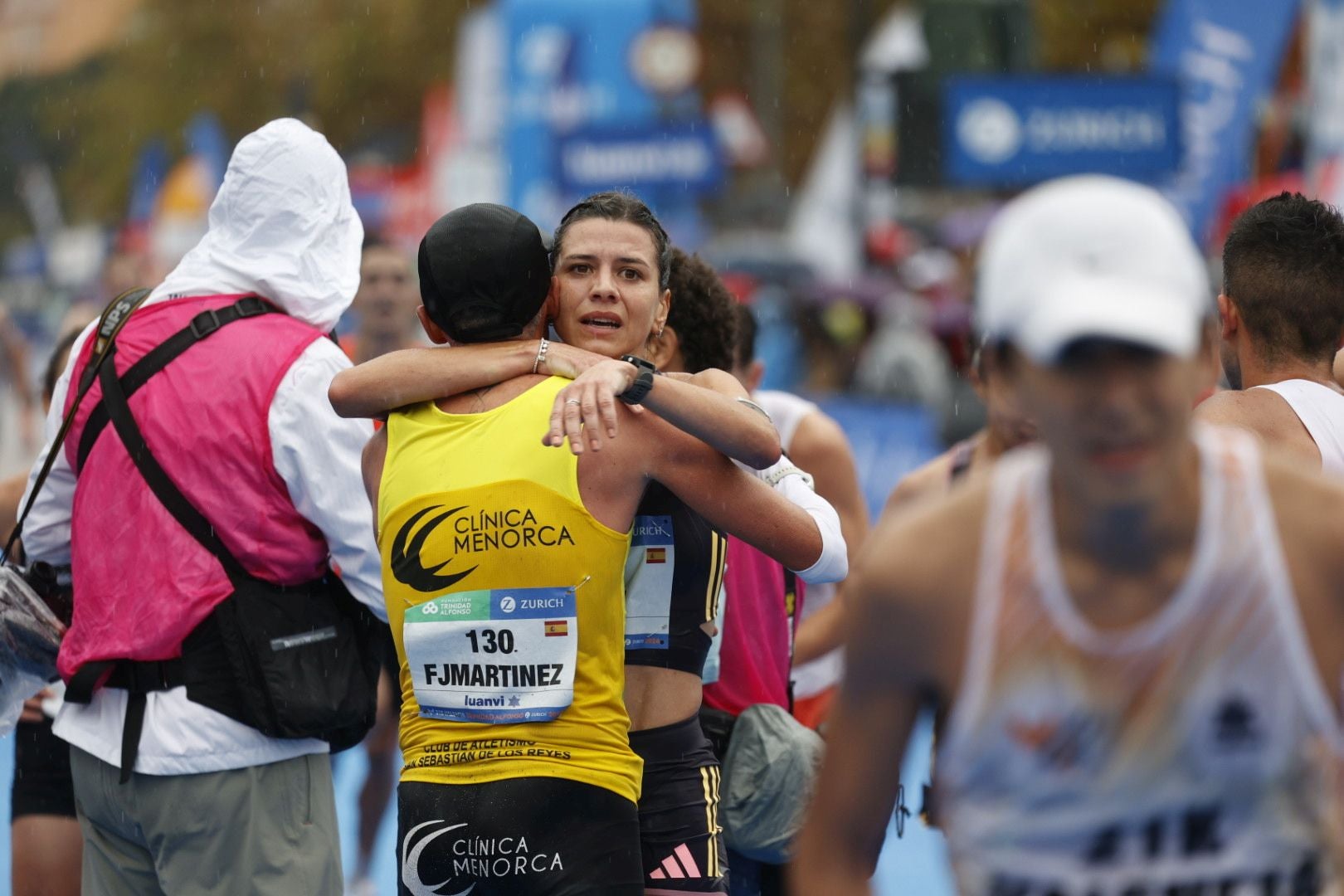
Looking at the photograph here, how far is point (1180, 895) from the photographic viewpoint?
2.09m

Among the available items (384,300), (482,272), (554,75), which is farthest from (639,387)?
(554,75)

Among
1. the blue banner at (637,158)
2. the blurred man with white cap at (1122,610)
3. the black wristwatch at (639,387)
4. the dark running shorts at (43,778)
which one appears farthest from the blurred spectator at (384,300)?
the blue banner at (637,158)

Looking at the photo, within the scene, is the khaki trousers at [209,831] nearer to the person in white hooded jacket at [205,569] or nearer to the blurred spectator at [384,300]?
the person in white hooded jacket at [205,569]

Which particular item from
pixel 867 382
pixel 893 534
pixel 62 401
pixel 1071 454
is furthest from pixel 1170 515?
pixel 867 382

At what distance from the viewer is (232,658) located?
12.6ft

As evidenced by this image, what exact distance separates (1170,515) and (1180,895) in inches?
17.8

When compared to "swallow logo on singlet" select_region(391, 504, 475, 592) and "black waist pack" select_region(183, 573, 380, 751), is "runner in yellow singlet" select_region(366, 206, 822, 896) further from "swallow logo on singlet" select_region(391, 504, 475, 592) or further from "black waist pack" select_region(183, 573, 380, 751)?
"black waist pack" select_region(183, 573, 380, 751)

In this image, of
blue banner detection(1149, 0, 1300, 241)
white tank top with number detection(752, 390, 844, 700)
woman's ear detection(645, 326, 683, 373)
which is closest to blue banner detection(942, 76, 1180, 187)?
blue banner detection(1149, 0, 1300, 241)

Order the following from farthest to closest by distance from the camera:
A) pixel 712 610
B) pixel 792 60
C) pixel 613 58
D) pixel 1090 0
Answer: pixel 792 60 → pixel 1090 0 → pixel 613 58 → pixel 712 610

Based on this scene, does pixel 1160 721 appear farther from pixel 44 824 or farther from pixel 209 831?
pixel 44 824

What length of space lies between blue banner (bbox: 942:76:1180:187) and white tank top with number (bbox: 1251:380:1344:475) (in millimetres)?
10070

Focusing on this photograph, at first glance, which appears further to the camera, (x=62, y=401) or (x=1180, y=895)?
(x=62, y=401)

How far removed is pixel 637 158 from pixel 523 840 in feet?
56.6

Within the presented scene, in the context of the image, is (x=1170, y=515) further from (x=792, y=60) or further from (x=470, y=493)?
(x=792, y=60)
